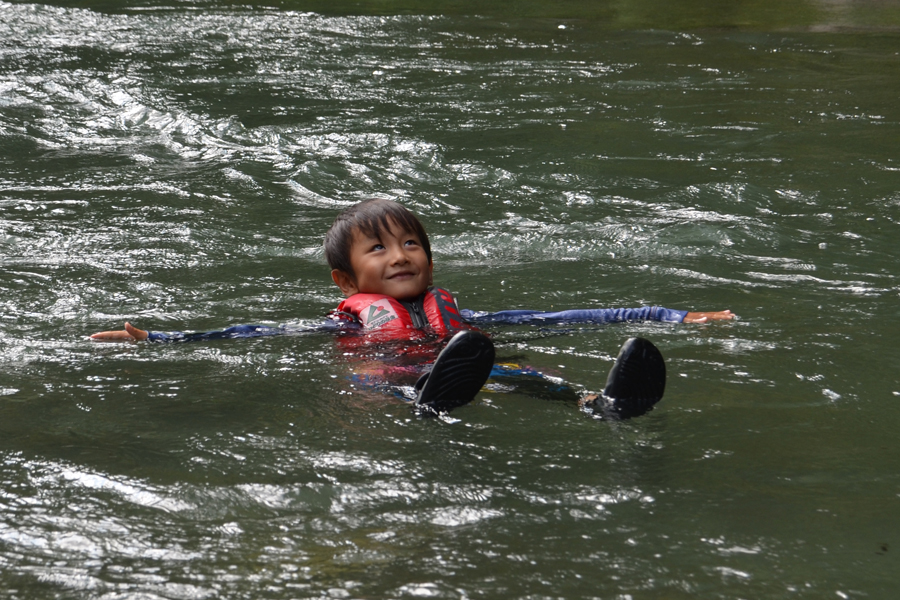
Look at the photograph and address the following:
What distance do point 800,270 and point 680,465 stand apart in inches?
116

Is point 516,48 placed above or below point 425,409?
above

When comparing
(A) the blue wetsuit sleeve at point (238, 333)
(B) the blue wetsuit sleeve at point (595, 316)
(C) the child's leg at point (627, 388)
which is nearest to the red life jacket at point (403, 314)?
(A) the blue wetsuit sleeve at point (238, 333)

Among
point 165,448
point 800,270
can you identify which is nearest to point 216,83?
point 800,270

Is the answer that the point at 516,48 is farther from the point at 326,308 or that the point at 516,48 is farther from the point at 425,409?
the point at 425,409

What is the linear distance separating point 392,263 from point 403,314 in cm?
25

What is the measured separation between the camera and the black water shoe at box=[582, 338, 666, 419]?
3635 millimetres

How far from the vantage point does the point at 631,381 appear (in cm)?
368

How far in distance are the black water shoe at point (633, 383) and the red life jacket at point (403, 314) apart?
3.63ft

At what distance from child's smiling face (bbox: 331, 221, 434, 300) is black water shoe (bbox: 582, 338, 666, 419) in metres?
1.30

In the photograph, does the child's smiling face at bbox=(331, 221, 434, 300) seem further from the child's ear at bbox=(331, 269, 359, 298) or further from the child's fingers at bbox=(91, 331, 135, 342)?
the child's fingers at bbox=(91, 331, 135, 342)

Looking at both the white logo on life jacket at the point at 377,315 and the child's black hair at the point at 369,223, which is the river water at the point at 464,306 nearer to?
the white logo on life jacket at the point at 377,315

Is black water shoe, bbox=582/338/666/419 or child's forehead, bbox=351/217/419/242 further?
child's forehead, bbox=351/217/419/242

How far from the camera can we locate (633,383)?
3691mm

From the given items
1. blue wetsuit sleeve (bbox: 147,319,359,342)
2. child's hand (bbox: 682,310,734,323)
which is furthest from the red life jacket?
child's hand (bbox: 682,310,734,323)
